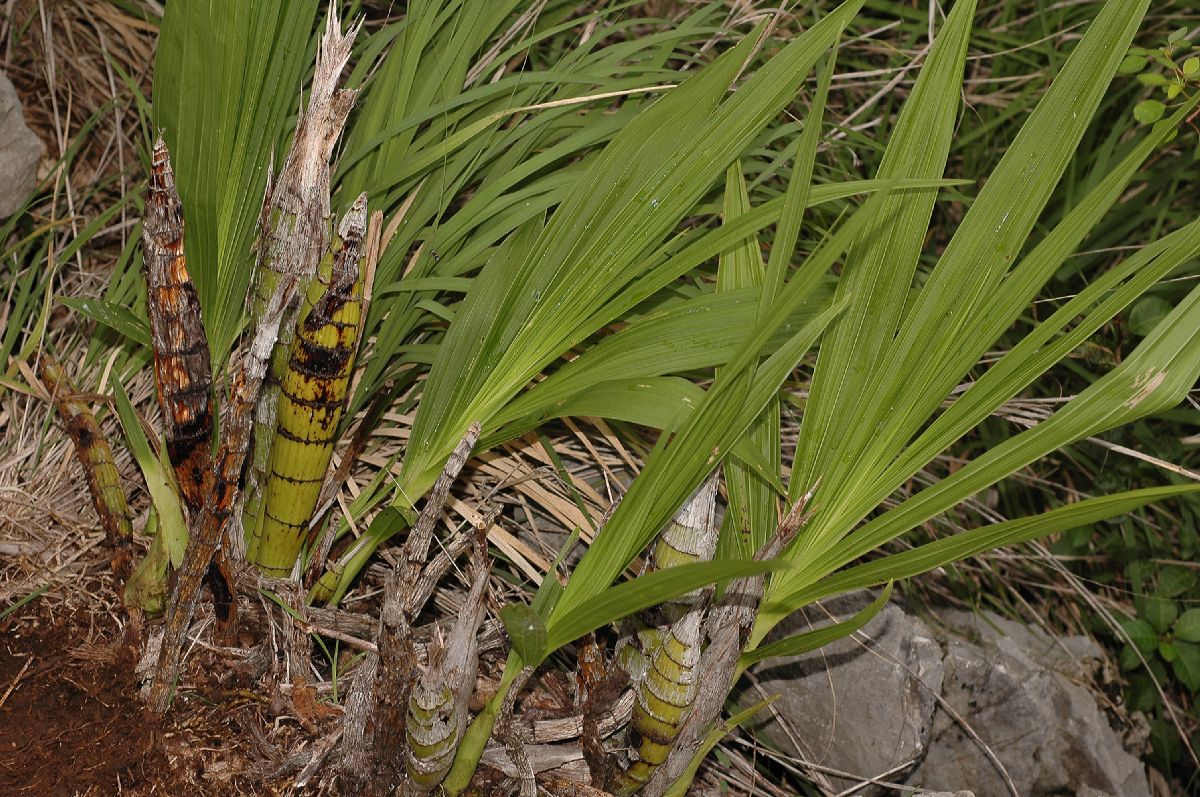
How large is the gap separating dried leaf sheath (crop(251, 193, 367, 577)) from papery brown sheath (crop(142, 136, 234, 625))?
0.07 metres

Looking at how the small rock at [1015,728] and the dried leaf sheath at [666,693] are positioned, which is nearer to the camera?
the dried leaf sheath at [666,693]

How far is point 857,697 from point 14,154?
4.45ft

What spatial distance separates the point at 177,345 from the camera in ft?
3.44

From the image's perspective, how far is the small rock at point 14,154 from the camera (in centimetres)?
144

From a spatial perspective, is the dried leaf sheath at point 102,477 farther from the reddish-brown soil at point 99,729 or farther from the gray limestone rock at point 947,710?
the gray limestone rock at point 947,710

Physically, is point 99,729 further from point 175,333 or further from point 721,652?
point 721,652

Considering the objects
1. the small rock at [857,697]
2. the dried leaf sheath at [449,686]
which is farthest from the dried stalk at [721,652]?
the small rock at [857,697]

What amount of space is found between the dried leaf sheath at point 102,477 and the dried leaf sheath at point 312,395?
6.0 inches

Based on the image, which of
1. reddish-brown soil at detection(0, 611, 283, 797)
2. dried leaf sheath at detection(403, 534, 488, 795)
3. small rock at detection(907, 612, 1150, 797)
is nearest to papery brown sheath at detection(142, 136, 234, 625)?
reddish-brown soil at detection(0, 611, 283, 797)

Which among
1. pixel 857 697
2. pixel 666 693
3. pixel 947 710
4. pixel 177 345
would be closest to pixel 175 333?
pixel 177 345

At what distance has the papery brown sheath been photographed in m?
1.02

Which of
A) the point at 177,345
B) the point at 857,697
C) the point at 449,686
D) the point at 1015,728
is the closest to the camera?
the point at 449,686

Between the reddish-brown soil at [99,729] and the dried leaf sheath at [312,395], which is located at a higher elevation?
the dried leaf sheath at [312,395]

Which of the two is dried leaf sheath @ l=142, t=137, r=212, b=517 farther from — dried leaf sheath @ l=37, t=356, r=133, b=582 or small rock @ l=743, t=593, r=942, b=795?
small rock @ l=743, t=593, r=942, b=795
